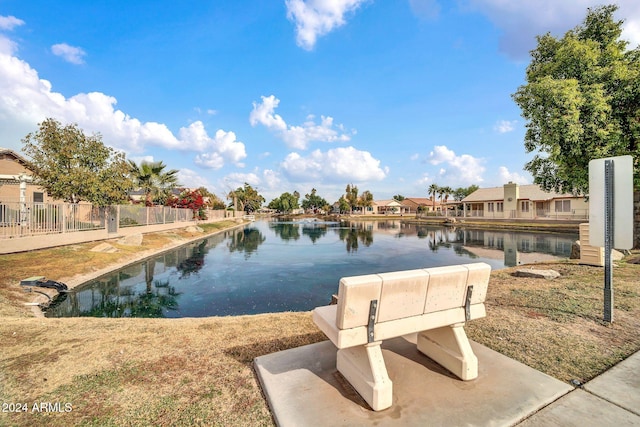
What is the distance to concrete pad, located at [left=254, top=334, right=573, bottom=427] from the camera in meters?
2.41

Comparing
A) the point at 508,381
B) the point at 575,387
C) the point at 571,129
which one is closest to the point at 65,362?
the point at 508,381

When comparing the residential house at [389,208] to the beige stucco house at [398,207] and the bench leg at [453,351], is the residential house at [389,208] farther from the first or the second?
the bench leg at [453,351]

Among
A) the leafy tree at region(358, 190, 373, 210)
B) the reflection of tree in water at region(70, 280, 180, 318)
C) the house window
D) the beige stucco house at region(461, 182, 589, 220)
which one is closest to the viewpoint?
the reflection of tree in water at region(70, 280, 180, 318)

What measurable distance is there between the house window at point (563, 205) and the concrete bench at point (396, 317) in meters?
47.8

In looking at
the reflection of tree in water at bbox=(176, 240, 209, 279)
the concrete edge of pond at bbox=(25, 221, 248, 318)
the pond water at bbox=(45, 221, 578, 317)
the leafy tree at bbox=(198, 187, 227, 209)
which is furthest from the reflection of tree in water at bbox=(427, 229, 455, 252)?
the leafy tree at bbox=(198, 187, 227, 209)

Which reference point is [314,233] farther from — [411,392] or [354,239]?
[411,392]

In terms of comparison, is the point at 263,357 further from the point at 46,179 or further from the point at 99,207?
the point at 46,179

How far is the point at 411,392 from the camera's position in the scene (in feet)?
9.11

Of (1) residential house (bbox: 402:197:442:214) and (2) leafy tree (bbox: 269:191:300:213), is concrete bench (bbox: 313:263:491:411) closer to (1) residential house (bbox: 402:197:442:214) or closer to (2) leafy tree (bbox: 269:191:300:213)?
(1) residential house (bbox: 402:197:442:214)

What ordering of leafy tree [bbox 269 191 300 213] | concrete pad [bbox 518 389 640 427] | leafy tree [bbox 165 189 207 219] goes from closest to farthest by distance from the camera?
1. concrete pad [bbox 518 389 640 427]
2. leafy tree [bbox 165 189 207 219]
3. leafy tree [bbox 269 191 300 213]

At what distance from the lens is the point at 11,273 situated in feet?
30.6

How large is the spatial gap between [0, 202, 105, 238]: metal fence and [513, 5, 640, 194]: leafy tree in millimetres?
22735

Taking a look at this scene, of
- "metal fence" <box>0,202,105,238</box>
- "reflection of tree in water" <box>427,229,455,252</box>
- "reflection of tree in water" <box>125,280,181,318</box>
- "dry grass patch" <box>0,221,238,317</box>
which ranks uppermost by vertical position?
"metal fence" <box>0,202,105,238</box>

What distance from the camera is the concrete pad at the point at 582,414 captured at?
2314 millimetres
